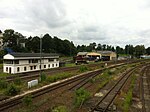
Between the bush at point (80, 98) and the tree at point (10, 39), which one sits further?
the tree at point (10, 39)

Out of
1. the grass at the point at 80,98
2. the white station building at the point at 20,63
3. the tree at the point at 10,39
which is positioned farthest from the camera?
the tree at the point at 10,39

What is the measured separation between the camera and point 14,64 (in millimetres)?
40344

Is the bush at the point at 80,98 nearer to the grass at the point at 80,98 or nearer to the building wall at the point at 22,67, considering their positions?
the grass at the point at 80,98

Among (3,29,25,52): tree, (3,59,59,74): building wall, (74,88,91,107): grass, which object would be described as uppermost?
(3,29,25,52): tree

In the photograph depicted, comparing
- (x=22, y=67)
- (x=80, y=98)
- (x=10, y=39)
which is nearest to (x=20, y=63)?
(x=22, y=67)

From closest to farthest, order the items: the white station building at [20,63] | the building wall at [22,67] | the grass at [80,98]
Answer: the grass at [80,98] → the building wall at [22,67] → the white station building at [20,63]

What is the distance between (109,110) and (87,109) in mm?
1715

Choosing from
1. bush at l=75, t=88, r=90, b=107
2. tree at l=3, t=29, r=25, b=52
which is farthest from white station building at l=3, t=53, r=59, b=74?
tree at l=3, t=29, r=25, b=52

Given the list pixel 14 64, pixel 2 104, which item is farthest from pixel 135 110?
pixel 14 64

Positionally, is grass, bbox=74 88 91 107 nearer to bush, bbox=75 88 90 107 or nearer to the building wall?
bush, bbox=75 88 90 107

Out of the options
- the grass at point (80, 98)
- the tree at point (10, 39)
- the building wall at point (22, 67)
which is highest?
the tree at point (10, 39)

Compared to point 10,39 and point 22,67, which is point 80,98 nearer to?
point 22,67

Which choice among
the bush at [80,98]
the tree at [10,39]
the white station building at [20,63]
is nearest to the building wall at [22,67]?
the white station building at [20,63]

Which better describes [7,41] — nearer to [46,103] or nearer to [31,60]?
[31,60]
